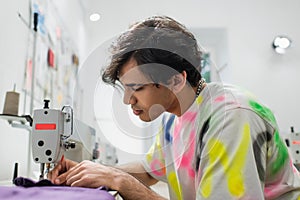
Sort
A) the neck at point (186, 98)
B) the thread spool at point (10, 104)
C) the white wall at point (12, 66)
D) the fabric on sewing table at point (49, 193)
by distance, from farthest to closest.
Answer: the white wall at point (12, 66), the thread spool at point (10, 104), the neck at point (186, 98), the fabric on sewing table at point (49, 193)

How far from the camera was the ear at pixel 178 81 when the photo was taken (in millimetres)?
988

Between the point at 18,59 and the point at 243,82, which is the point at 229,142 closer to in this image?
the point at 18,59

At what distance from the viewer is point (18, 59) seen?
175 centimetres

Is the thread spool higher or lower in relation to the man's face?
lower

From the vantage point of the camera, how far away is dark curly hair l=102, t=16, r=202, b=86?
943mm

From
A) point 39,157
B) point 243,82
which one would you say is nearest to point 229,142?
point 39,157

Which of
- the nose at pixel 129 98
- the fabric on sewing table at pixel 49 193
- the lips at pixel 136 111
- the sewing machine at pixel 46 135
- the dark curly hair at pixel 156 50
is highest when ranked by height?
the dark curly hair at pixel 156 50

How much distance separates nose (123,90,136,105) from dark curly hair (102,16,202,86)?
6cm

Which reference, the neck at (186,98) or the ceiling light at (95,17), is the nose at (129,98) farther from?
the ceiling light at (95,17)

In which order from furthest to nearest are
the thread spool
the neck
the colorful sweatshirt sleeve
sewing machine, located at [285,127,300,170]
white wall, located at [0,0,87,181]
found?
sewing machine, located at [285,127,300,170], white wall, located at [0,0,87,181], the thread spool, the neck, the colorful sweatshirt sleeve

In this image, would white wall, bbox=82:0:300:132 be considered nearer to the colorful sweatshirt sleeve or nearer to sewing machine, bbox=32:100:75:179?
sewing machine, bbox=32:100:75:179

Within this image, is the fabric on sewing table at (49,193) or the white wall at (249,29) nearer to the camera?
the fabric on sewing table at (49,193)

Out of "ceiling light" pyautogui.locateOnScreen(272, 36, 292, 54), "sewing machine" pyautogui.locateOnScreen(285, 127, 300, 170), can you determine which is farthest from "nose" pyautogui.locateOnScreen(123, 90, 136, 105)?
"ceiling light" pyautogui.locateOnScreen(272, 36, 292, 54)

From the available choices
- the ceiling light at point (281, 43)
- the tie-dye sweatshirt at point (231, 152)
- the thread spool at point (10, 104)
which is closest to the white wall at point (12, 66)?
the thread spool at point (10, 104)
